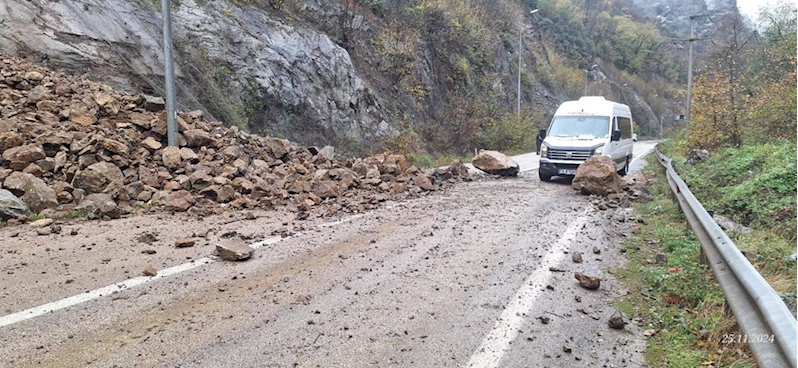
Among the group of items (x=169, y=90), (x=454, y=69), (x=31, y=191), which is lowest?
(x=31, y=191)

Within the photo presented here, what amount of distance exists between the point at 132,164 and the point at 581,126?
37.6 feet

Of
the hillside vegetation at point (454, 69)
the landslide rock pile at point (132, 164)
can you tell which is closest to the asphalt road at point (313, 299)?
the landslide rock pile at point (132, 164)

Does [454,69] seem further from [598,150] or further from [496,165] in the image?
[598,150]

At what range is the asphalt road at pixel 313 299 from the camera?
9.88ft

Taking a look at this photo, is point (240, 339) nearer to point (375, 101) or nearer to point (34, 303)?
point (34, 303)

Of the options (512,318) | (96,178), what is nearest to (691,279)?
(512,318)

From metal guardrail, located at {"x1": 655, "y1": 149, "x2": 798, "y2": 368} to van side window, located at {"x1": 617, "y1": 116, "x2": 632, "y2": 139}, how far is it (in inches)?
457

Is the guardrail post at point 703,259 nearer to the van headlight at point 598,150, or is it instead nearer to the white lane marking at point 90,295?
the white lane marking at point 90,295

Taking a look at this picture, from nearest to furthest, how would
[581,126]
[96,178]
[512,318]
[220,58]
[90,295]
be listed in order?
[512,318]
[90,295]
[96,178]
[581,126]
[220,58]

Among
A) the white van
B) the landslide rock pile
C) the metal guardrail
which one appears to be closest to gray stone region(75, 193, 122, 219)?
the landslide rock pile

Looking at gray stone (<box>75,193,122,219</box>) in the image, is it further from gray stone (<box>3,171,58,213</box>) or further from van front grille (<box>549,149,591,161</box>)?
van front grille (<box>549,149,591,161</box>)

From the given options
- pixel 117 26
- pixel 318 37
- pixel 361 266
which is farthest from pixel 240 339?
pixel 318 37

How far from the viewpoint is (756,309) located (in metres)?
2.62

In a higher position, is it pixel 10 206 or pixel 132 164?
pixel 132 164
